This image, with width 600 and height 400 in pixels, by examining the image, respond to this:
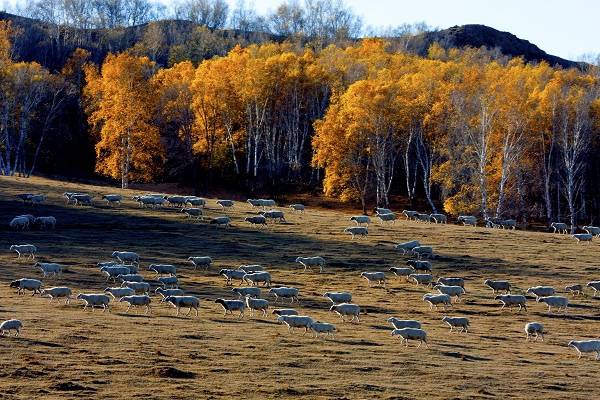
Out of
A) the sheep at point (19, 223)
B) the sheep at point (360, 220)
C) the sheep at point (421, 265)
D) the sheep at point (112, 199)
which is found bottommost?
the sheep at point (421, 265)

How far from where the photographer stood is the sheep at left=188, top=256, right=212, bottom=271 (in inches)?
1853

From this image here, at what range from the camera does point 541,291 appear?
43.1 meters

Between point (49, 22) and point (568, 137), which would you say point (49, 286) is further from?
point (49, 22)

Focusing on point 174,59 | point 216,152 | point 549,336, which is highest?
point 174,59

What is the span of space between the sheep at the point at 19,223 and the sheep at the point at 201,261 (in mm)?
13029

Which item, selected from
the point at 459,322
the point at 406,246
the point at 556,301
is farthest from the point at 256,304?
the point at 406,246

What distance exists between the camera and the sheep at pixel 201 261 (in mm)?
47075

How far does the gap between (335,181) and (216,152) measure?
16.4 metres

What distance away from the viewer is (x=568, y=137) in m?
87.3

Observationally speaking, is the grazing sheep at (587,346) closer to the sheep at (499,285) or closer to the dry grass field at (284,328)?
the dry grass field at (284,328)

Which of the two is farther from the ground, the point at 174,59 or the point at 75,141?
the point at 174,59

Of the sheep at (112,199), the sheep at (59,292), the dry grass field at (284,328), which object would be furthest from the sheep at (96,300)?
the sheep at (112,199)

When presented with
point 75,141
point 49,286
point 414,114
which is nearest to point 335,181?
point 414,114

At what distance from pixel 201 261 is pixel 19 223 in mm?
14045
